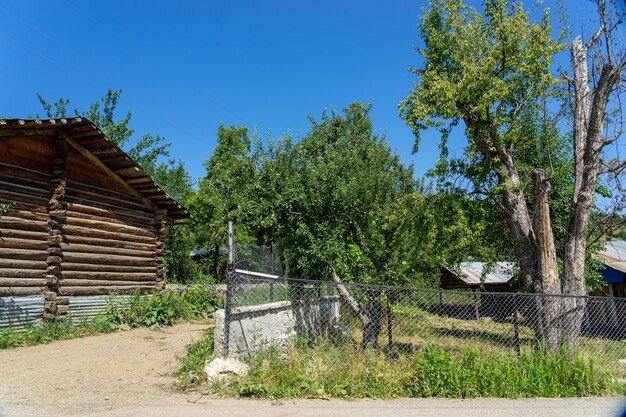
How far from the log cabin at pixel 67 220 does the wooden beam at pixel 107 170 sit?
3 centimetres

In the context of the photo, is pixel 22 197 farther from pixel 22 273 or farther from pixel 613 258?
pixel 613 258

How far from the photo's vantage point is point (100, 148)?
11.9m

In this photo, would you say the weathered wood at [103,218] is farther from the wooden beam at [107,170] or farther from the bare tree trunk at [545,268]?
the bare tree trunk at [545,268]

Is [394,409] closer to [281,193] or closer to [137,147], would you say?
[281,193]


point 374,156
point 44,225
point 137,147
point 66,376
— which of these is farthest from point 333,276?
point 137,147

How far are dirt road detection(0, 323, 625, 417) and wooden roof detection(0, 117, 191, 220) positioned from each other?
199 inches

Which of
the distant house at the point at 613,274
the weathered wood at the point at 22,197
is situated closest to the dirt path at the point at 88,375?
the weathered wood at the point at 22,197

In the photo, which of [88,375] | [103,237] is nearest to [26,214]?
[103,237]

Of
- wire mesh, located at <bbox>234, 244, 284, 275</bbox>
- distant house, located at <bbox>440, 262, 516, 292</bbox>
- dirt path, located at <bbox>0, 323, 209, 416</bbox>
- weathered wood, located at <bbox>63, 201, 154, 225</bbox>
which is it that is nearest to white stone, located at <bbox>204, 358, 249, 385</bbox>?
dirt path, located at <bbox>0, 323, 209, 416</bbox>

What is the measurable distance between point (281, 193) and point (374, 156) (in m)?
8.46

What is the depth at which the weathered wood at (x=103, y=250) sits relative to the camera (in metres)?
11.1

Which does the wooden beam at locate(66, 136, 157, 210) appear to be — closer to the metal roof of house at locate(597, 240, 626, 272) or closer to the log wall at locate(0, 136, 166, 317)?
the log wall at locate(0, 136, 166, 317)

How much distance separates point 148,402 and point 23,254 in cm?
647

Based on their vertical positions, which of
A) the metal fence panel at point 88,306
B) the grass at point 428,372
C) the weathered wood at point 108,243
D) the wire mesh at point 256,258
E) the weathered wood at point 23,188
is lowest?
the grass at point 428,372
